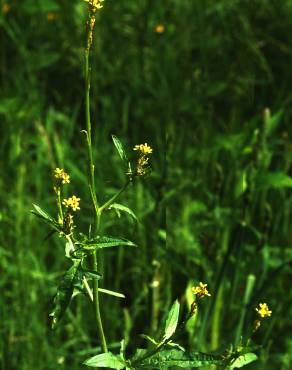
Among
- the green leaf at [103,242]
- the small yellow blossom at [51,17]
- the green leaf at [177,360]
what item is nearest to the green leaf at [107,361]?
the green leaf at [177,360]

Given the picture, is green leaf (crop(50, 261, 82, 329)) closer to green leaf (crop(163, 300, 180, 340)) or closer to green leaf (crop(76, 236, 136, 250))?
green leaf (crop(76, 236, 136, 250))

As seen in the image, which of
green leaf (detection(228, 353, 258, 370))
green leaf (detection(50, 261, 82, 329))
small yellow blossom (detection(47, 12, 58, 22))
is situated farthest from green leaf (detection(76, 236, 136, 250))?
small yellow blossom (detection(47, 12, 58, 22))

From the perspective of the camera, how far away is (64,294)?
1.04 m

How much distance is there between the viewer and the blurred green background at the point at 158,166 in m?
1.97

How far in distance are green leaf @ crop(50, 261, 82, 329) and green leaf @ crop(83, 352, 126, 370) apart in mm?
98

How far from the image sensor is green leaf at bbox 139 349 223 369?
3.64 ft

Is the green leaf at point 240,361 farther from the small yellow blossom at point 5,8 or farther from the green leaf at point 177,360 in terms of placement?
the small yellow blossom at point 5,8

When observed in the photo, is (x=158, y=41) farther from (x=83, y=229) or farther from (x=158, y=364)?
(x=158, y=364)

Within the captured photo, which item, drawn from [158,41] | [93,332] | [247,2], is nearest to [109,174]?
[93,332]

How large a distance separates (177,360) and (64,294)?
240 millimetres

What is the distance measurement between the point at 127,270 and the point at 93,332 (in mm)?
235

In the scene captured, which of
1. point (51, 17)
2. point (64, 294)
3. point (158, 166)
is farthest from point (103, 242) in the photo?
point (51, 17)

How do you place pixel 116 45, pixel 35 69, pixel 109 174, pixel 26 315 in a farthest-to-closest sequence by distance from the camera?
pixel 116 45 < pixel 35 69 < pixel 109 174 < pixel 26 315

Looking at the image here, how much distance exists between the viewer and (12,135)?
2516mm
